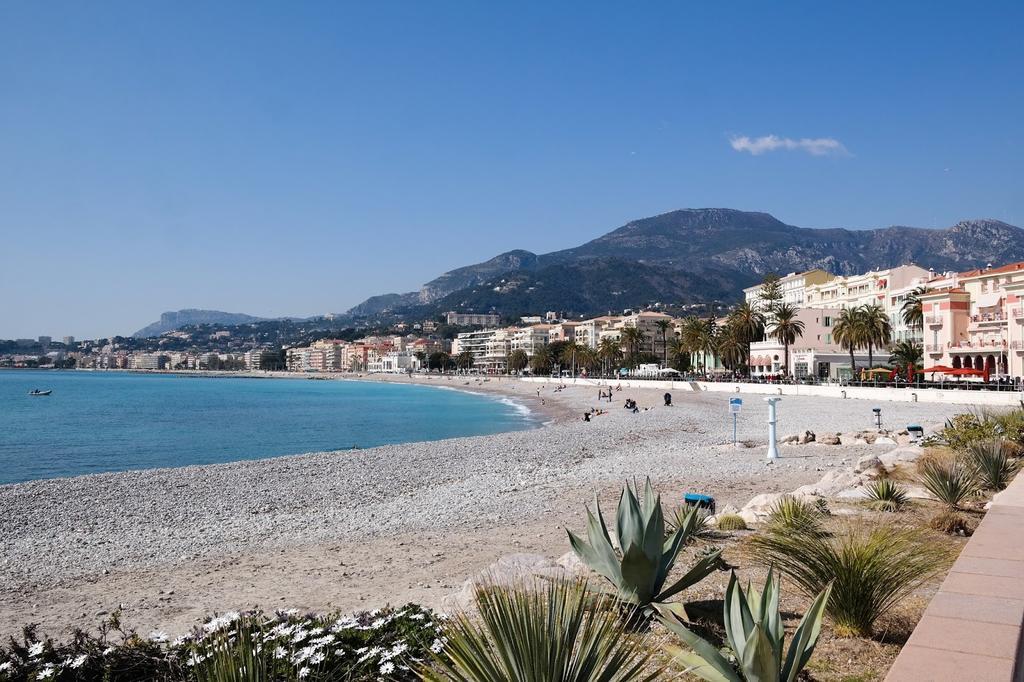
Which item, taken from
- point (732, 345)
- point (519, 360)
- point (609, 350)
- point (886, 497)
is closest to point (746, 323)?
point (732, 345)

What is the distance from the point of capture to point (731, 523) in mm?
8914

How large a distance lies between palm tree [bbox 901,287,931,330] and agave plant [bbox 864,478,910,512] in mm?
55005

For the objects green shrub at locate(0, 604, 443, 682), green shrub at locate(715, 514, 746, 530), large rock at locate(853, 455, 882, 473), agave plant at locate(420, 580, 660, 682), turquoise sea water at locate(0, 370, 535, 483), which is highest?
agave plant at locate(420, 580, 660, 682)

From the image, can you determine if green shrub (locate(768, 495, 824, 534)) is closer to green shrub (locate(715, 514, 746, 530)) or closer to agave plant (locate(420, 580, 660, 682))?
green shrub (locate(715, 514, 746, 530))

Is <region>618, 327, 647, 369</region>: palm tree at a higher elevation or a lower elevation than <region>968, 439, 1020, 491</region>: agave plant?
higher

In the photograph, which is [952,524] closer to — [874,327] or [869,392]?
[869,392]

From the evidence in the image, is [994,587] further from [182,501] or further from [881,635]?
[182,501]

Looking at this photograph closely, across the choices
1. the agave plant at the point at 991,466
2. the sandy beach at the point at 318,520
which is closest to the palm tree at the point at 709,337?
the sandy beach at the point at 318,520

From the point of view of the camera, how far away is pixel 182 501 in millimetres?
16328

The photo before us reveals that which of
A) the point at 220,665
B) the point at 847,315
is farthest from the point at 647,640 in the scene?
the point at 847,315

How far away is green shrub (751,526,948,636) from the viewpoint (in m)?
4.69

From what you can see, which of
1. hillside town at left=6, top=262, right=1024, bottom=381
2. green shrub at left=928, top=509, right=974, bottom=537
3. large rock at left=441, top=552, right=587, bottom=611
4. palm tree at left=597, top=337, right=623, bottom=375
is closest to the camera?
large rock at left=441, top=552, right=587, bottom=611

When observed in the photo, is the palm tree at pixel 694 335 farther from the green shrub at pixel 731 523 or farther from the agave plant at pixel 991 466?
the green shrub at pixel 731 523

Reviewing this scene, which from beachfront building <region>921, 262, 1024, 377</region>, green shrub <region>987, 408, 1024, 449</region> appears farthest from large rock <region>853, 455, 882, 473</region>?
beachfront building <region>921, 262, 1024, 377</region>
